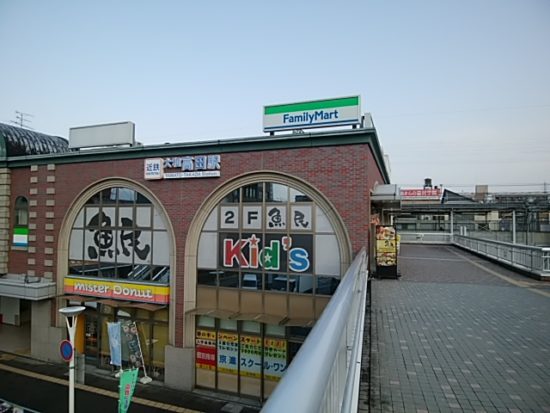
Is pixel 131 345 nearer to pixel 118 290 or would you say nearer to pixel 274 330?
pixel 118 290

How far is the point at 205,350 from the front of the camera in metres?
13.1

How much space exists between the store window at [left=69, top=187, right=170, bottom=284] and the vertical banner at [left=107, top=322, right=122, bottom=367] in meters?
1.98

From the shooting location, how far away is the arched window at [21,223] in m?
17.1

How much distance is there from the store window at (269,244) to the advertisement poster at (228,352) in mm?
1928

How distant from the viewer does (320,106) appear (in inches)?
484

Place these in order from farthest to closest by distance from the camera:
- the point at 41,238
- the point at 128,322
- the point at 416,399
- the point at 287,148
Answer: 1. the point at 41,238
2. the point at 128,322
3. the point at 287,148
4. the point at 416,399

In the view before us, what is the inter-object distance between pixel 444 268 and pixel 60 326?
17.7 m

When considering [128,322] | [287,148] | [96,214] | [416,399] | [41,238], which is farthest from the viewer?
[41,238]

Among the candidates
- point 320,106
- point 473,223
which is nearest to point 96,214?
point 320,106

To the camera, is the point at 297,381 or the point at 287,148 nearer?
the point at 297,381

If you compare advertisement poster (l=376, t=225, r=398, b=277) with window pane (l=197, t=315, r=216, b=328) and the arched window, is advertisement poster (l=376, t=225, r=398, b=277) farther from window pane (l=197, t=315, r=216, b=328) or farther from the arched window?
the arched window

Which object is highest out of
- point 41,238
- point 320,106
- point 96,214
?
point 320,106

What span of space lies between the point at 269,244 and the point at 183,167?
4655 mm

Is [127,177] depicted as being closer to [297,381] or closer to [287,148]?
[287,148]
